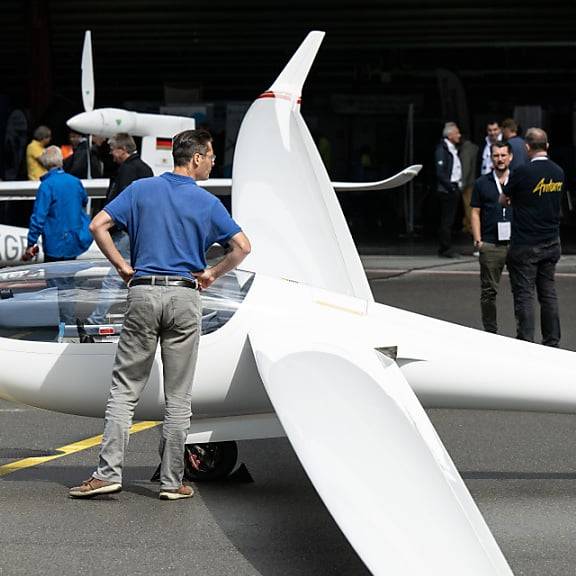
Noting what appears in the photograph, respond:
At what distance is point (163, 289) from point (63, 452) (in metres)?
1.75

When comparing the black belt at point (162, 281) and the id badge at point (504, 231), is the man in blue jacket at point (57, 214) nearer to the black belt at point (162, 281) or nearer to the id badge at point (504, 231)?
the id badge at point (504, 231)

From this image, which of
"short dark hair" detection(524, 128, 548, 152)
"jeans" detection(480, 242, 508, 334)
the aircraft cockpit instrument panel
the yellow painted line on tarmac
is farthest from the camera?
"jeans" detection(480, 242, 508, 334)

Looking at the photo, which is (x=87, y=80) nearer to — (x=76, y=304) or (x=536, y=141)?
(x=536, y=141)

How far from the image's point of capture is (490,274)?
10367mm

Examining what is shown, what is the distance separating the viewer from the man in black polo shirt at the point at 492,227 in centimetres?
1027

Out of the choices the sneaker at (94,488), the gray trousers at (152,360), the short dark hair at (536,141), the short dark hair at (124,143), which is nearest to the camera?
the gray trousers at (152,360)

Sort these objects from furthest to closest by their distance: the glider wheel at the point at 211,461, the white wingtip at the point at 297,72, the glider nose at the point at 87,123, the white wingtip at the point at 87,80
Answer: the white wingtip at the point at 87,80 < the glider nose at the point at 87,123 < the white wingtip at the point at 297,72 < the glider wheel at the point at 211,461

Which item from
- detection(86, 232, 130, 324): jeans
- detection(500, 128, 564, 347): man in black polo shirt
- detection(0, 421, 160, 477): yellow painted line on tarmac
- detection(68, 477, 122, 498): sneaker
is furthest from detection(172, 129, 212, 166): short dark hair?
detection(500, 128, 564, 347): man in black polo shirt

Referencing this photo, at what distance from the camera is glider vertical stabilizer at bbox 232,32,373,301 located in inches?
298

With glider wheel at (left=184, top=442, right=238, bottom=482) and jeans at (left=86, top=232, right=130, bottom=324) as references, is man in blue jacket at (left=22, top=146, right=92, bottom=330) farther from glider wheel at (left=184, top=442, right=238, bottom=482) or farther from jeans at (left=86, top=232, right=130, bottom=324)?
glider wheel at (left=184, top=442, right=238, bottom=482)

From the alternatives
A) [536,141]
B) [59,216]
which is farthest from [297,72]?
[59,216]

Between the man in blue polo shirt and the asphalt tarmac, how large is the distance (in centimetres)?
36

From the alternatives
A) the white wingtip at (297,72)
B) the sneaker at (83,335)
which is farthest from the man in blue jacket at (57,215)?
the sneaker at (83,335)

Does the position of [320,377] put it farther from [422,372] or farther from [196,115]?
[196,115]
